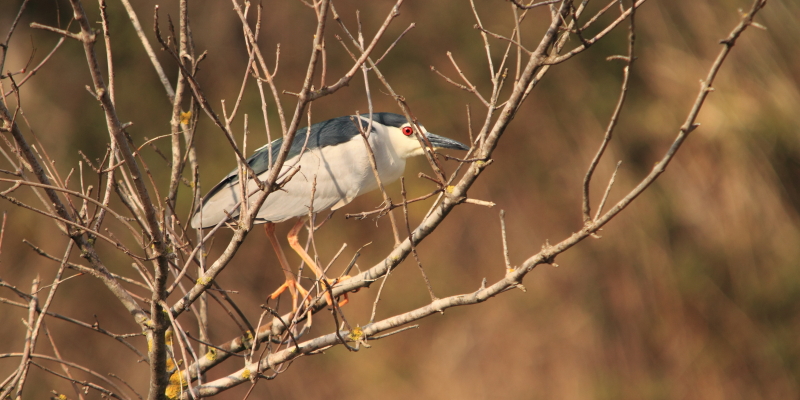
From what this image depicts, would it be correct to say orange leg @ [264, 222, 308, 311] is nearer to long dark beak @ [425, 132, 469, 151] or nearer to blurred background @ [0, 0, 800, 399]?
long dark beak @ [425, 132, 469, 151]

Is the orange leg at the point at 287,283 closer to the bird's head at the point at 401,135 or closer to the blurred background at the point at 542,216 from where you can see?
the bird's head at the point at 401,135

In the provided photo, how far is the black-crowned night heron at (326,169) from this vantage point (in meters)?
2.44

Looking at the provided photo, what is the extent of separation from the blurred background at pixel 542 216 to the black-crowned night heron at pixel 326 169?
1.27 m

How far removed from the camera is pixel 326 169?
2.47 meters

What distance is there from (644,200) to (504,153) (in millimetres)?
1403

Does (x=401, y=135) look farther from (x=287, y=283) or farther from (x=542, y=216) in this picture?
(x=542, y=216)

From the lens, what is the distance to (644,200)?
15.8ft

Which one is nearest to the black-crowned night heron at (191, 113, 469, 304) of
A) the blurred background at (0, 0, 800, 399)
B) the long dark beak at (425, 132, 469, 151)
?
the long dark beak at (425, 132, 469, 151)

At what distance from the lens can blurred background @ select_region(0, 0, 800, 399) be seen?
176 inches

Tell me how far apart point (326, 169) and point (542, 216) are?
11.4 feet

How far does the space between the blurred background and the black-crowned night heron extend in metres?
1.27

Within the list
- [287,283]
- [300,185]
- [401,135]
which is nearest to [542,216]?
[401,135]

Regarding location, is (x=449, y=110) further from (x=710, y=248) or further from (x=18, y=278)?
(x=18, y=278)

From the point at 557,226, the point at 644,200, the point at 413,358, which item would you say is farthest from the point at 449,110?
the point at 413,358
